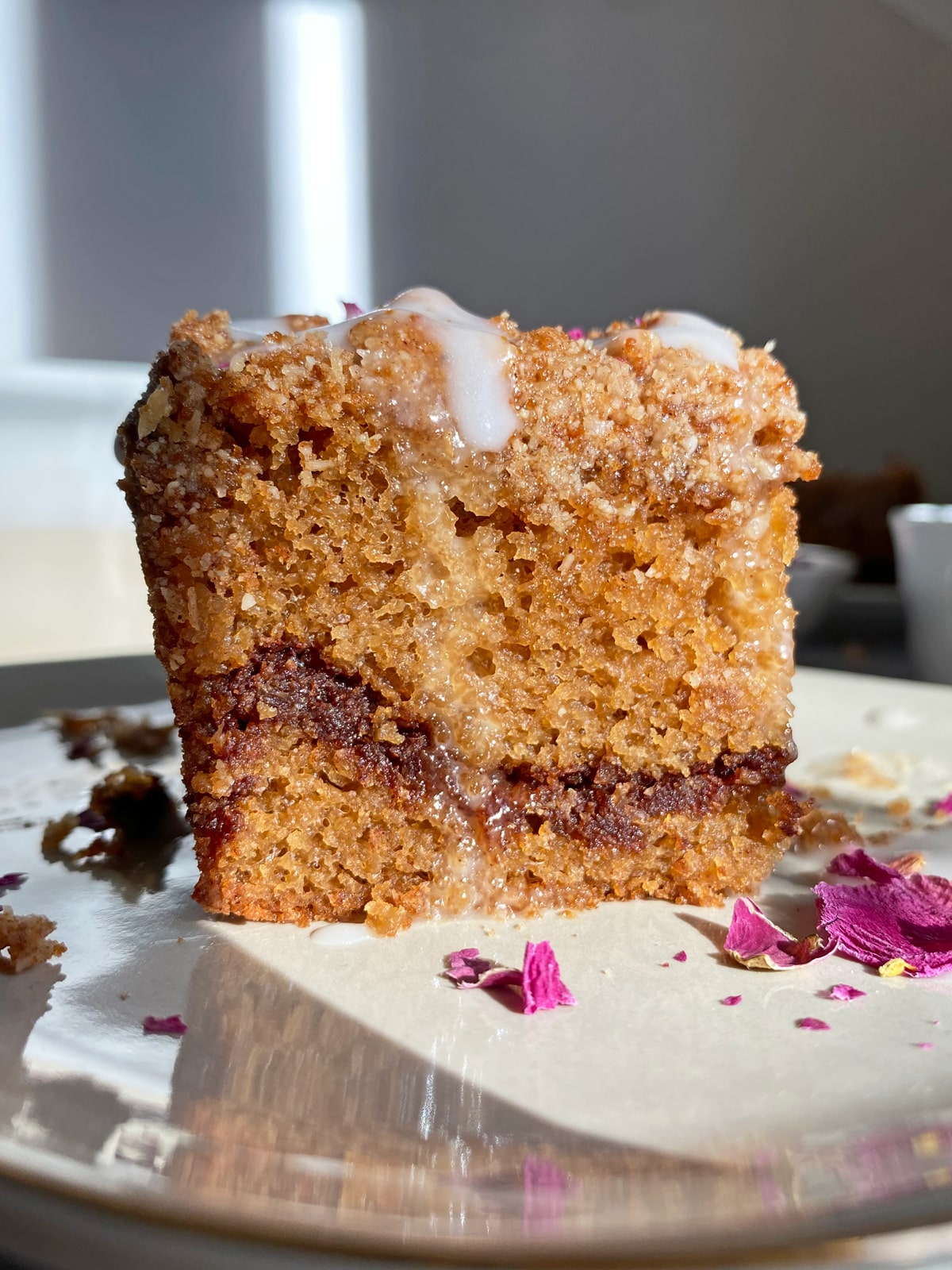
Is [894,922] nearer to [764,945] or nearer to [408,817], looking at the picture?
[764,945]

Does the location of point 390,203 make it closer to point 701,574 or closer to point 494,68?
point 494,68

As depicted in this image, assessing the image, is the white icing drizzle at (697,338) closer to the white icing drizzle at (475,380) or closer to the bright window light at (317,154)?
the white icing drizzle at (475,380)

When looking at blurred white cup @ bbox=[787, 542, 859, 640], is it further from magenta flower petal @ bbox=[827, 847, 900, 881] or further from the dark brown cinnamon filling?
the dark brown cinnamon filling

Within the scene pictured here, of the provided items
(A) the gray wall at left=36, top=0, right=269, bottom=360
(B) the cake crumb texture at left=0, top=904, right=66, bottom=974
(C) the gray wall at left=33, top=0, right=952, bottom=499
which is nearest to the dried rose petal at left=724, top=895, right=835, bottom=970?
(B) the cake crumb texture at left=0, top=904, right=66, bottom=974

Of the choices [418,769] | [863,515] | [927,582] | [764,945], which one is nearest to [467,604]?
Result: [418,769]

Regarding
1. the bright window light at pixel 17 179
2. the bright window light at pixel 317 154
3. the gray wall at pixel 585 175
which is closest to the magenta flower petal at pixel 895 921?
the gray wall at pixel 585 175

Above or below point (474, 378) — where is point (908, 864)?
below
